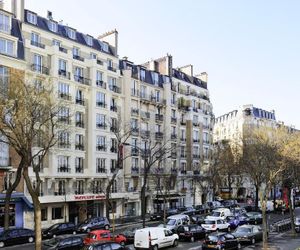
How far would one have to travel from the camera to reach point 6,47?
46.6 meters

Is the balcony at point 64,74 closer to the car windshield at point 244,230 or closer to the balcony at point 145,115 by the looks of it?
the balcony at point 145,115

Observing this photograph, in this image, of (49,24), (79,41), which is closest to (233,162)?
(79,41)

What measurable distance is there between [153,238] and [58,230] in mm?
12978

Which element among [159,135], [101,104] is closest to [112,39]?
[101,104]

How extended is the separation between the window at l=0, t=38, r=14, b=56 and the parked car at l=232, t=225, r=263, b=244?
2974 centimetres

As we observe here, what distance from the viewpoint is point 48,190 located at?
50188 millimetres

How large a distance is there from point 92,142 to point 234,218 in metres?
20.2

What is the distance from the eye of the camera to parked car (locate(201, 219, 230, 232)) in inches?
1676

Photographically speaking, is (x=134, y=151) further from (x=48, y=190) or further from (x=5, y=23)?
(x=5, y=23)

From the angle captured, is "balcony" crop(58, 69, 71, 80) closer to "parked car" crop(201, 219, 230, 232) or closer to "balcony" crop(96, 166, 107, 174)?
"balcony" crop(96, 166, 107, 174)

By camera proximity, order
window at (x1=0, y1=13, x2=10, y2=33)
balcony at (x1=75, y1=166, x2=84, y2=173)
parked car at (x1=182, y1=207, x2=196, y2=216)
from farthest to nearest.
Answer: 1. parked car at (x1=182, y1=207, x2=196, y2=216)
2. balcony at (x1=75, y1=166, x2=84, y2=173)
3. window at (x1=0, y1=13, x2=10, y2=33)

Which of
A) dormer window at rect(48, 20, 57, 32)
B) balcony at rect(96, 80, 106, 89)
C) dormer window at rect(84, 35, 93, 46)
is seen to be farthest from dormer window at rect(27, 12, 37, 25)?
balcony at rect(96, 80, 106, 89)

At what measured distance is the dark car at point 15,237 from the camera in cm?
3644

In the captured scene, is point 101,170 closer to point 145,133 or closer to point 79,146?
point 79,146
